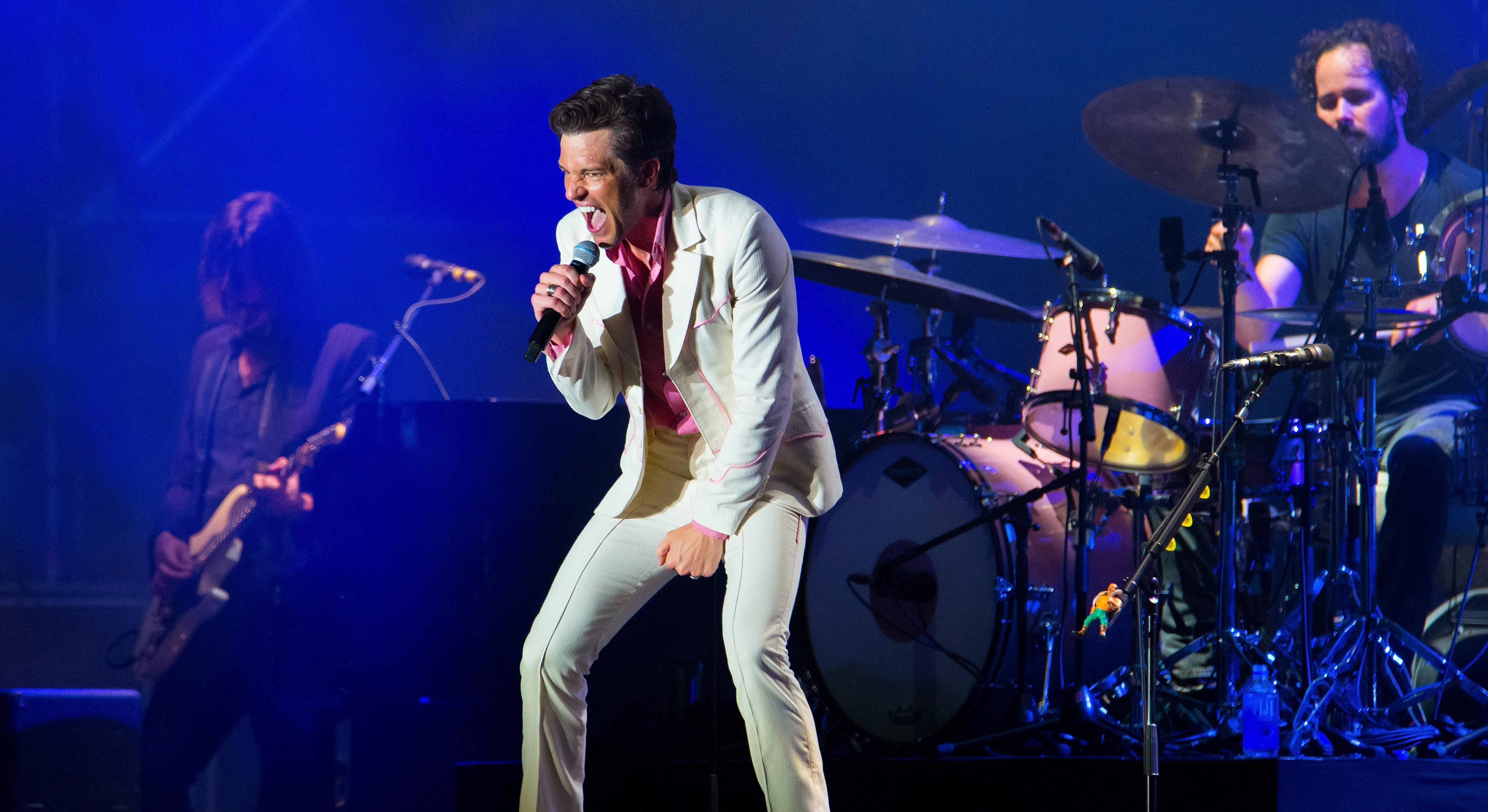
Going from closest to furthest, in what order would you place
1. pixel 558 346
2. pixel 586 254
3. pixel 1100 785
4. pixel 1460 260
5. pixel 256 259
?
pixel 586 254
pixel 558 346
pixel 1100 785
pixel 256 259
pixel 1460 260

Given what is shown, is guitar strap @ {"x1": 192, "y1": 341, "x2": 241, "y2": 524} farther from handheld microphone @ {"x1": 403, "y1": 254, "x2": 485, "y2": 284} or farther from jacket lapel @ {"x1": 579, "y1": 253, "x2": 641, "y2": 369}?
jacket lapel @ {"x1": 579, "y1": 253, "x2": 641, "y2": 369}

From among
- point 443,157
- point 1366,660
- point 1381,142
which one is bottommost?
point 1366,660

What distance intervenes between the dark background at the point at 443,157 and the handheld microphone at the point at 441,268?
0.84 ft

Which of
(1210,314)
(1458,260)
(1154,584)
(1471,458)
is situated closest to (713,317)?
(1154,584)

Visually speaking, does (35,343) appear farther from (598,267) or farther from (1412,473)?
(1412,473)

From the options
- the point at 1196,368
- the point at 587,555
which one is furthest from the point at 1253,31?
the point at 587,555

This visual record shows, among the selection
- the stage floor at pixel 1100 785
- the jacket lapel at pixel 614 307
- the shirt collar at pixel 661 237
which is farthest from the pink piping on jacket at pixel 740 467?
the stage floor at pixel 1100 785

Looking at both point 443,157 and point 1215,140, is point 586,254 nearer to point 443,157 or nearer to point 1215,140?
point 1215,140

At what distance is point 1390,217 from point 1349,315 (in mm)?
1082

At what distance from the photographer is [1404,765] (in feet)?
12.3

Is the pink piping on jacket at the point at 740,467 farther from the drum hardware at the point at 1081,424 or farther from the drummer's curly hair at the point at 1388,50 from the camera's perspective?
the drummer's curly hair at the point at 1388,50

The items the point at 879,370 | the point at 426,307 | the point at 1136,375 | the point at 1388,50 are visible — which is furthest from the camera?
the point at 1388,50

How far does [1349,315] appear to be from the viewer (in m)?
4.44

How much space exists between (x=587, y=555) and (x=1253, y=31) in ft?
14.0
